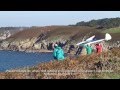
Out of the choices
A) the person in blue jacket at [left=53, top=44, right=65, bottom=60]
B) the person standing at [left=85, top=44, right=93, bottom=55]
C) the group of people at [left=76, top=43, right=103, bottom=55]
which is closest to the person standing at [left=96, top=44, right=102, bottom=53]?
the group of people at [left=76, top=43, right=103, bottom=55]

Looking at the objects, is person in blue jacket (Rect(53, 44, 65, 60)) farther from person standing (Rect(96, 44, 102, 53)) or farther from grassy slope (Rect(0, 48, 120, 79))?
person standing (Rect(96, 44, 102, 53))

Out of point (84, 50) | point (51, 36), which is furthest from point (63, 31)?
point (84, 50)

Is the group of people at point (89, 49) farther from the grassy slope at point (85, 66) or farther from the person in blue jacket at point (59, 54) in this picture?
the person in blue jacket at point (59, 54)

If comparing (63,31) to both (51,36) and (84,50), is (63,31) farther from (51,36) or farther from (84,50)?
(84,50)

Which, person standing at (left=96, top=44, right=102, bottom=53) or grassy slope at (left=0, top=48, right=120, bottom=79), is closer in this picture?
grassy slope at (left=0, top=48, right=120, bottom=79)

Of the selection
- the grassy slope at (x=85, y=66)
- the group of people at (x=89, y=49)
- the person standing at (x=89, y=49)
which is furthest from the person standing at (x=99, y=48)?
the grassy slope at (x=85, y=66)

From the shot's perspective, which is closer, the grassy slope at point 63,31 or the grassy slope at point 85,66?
the grassy slope at point 85,66

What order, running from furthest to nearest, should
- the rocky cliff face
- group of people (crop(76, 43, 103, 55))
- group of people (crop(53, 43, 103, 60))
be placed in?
the rocky cliff face < group of people (crop(76, 43, 103, 55)) < group of people (crop(53, 43, 103, 60))

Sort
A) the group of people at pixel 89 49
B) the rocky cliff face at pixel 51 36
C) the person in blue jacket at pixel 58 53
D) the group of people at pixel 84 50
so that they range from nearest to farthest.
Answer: the person in blue jacket at pixel 58 53 < the group of people at pixel 84 50 < the group of people at pixel 89 49 < the rocky cliff face at pixel 51 36
